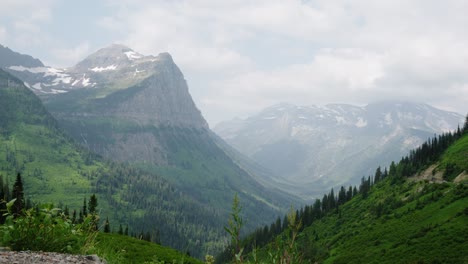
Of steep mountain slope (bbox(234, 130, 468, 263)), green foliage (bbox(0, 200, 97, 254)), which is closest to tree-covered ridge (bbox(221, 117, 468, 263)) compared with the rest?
steep mountain slope (bbox(234, 130, 468, 263))

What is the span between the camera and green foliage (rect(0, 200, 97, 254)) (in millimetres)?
9094

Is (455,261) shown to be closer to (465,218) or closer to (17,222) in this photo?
(465,218)

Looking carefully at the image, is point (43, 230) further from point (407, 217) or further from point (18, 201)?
point (407, 217)

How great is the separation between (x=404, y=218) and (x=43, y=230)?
427 ft

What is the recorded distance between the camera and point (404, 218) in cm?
12188

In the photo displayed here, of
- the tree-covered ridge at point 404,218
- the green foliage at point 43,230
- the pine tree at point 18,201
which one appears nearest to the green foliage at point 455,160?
the tree-covered ridge at point 404,218

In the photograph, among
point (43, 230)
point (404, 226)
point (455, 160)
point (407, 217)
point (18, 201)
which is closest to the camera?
point (43, 230)

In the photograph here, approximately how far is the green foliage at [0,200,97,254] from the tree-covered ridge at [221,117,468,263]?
48191 millimetres

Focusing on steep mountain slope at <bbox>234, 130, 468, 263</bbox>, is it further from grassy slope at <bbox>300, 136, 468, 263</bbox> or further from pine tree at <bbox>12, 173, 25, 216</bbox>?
pine tree at <bbox>12, 173, 25, 216</bbox>

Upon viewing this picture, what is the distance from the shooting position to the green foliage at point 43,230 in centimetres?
909

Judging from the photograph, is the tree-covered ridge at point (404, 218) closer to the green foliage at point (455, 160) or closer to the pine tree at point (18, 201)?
the green foliage at point (455, 160)

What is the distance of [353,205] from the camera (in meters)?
185

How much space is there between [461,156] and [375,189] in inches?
1815

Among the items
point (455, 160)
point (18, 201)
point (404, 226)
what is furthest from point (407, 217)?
point (18, 201)
